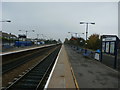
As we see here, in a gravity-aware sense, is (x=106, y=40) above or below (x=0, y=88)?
above

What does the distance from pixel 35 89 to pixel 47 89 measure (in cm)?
125

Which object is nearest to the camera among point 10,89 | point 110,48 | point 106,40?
point 10,89

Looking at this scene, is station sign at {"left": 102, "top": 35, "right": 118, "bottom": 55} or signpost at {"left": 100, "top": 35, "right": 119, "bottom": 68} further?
station sign at {"left": 102, "top": 35, "right": 118, "bottom": 55}

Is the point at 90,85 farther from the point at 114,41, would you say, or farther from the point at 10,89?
the point at 114,41

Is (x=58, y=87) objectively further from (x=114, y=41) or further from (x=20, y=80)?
(x=114, y=41)

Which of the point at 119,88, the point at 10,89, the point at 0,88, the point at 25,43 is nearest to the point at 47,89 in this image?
the point at 10,89

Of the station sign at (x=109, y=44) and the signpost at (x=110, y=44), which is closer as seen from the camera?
the signpost at (x=110, y=44)

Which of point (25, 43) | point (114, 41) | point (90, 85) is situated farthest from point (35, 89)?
point (25, 43)

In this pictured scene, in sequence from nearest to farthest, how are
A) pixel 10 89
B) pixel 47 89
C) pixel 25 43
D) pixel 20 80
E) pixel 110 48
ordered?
pixel 47 89 < pixel 10 89 < pixel 20 80 < pixel 110 48 < pixel 25 43

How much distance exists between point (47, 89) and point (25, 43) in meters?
57.1

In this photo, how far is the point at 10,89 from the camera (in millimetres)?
8766

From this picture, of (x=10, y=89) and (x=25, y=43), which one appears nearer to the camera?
(x=10, y=89)

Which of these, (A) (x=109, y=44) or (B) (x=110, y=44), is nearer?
(B) (x=110, y=44)

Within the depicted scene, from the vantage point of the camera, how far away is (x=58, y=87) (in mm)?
8531
